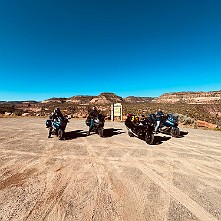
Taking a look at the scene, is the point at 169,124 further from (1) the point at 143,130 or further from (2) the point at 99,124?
(2) the point at 99,124

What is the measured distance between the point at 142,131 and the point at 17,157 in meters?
6.10

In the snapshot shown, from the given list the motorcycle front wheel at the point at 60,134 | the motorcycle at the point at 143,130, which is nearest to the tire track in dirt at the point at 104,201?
the motorcycle at the point at 143,130

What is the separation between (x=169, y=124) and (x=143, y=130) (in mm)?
2161

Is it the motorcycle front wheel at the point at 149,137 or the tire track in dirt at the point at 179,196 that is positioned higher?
the motorcycle front wheel at the point at 149,137

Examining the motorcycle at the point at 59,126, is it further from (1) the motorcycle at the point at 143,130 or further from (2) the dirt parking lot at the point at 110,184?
(1) the motorcycle at the point at 143,130

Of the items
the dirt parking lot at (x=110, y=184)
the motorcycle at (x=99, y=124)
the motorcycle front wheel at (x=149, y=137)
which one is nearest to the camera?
the dirt parking lot at (x=110, y=184)

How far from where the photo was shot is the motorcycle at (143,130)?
31.1 ft

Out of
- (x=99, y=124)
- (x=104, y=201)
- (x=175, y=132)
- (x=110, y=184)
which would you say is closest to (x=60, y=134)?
(x=99, y=124)

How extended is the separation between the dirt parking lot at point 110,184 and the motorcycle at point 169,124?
128 inches

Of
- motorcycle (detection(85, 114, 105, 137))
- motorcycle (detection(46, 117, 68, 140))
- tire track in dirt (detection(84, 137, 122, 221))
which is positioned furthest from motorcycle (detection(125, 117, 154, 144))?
tire track in dirt (detection(84, 137, 122, 221))

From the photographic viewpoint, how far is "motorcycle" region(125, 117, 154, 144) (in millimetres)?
9484

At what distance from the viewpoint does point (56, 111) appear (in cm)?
1082

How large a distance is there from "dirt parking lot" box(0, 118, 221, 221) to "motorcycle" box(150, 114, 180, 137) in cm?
326

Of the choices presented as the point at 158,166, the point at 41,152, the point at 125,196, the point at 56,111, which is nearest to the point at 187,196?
the point at 125,196
